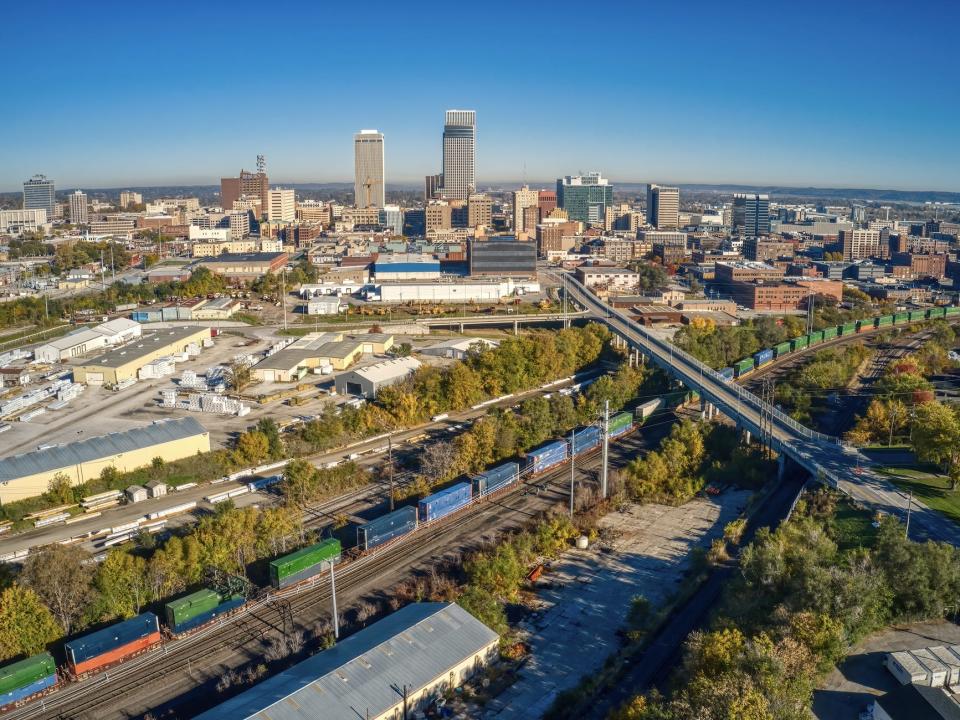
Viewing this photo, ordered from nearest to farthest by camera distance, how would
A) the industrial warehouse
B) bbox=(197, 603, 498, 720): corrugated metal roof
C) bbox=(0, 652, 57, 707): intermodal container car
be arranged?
1. bbox=(197, 603, 498, 720): corrugated metal roof
2. bbox=(0, 652, 57, 707): intermodal container car
3. the industrial warehouse

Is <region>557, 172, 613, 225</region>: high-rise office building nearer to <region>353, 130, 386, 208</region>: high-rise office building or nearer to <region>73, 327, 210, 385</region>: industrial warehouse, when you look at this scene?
<region>353, 130, 386, 208</region>: high-rise office building

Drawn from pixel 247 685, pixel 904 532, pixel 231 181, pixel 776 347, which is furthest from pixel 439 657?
pixel 231 181

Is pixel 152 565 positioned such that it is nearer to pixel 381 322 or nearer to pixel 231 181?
pixel 381 322

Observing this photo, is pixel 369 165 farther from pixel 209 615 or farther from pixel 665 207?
pixel 209 615

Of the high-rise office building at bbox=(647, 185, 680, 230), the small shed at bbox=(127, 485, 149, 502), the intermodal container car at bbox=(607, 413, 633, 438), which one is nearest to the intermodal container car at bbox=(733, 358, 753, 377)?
the intermodal container car at bbox=(607, 413, 633, 438)

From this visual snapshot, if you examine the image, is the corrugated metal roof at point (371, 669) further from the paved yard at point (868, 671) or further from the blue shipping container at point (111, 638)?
the paved yard at point (868, 671)

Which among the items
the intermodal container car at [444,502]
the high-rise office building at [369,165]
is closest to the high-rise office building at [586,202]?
the high-rise office building at [369,165]

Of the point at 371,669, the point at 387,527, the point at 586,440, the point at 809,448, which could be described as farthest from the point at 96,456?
the point at 809,448
